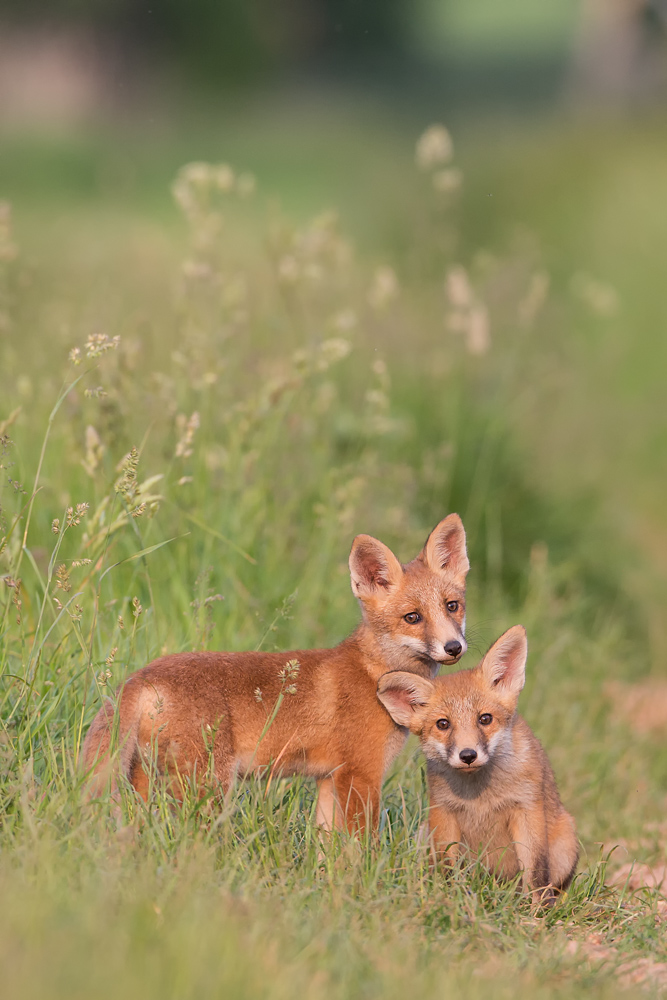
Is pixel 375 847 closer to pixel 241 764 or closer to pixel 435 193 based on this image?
pixel 241 764

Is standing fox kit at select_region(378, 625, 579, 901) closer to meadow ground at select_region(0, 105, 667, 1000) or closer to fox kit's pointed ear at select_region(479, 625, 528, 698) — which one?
fox kit's pointed ear at select_region(479, 625, 528, 698)

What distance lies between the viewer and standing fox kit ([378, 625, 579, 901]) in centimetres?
407

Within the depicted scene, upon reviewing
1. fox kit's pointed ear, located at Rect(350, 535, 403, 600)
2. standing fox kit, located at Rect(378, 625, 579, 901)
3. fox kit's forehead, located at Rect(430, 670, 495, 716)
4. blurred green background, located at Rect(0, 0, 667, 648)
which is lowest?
standing fox kit, located at Rect(378, 625, 579, 901)

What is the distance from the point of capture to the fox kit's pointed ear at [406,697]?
409cm

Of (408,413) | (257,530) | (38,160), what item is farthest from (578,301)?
(38,160)

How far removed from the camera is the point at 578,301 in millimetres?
14805

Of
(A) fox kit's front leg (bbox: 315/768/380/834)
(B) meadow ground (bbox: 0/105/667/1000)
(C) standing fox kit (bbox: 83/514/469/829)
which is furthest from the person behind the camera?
(A) fox kit's front leg (bbox: 315/768/380/834)

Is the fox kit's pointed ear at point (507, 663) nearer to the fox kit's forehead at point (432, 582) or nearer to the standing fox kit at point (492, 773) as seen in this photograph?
the standing fox kit at point (492, 773)

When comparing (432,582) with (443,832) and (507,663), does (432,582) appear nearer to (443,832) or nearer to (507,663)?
(507,663)

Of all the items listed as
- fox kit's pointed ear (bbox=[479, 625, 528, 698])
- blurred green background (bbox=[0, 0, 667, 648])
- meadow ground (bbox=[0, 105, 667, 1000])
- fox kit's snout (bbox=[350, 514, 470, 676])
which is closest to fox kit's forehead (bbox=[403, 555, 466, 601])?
fox kit's snout (bbox=[350, 514, 470, 676])

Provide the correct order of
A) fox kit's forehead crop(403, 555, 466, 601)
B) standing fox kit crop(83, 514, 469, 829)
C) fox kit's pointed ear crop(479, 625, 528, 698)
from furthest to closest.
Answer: fox kit's forehead crop(403, 555, 466, 601) → fox kit's pointed ear crop(479, 625, 528, 698) → standing fox kit crop(83, 514, 469, 829)

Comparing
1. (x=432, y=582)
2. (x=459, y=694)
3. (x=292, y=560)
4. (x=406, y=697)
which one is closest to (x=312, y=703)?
(x=406, y=697)

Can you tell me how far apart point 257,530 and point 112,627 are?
1.18m

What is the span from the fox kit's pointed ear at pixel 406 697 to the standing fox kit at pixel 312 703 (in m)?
0.08
